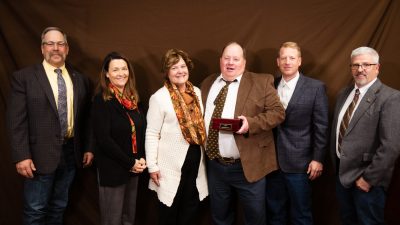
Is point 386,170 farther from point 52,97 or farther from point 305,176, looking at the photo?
point 52,97

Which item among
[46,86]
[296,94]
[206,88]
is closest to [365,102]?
[296,94]

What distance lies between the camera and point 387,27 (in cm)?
258

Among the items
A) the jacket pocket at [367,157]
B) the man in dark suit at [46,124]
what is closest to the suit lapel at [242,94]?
the jacket pocket at [367,157]

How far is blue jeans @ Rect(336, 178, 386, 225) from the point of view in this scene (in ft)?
6.94

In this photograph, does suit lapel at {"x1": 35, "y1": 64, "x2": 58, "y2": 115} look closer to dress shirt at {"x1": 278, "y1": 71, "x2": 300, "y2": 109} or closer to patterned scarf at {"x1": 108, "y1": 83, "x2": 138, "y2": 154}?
patterned scarf at {"x1": 108, "y1": 83, "x2": 138, "y2": 154}

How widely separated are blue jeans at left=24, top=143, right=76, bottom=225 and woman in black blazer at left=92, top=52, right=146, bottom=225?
37cm

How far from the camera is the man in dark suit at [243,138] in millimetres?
2322

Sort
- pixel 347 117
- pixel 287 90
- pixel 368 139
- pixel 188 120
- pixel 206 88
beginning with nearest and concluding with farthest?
1. pixel 368 139
2. pixel 347 117
3. pixel 188 120
4. pixel 287 90
5. pixel 206 88

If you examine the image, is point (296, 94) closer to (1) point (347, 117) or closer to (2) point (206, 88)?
(1) point (347, 117)

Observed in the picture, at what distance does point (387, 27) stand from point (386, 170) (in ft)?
3.70

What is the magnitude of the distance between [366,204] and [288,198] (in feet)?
1.99

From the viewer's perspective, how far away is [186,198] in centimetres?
247

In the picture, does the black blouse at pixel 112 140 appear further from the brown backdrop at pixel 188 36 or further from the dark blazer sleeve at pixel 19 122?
the brown backdrop at pixel 188 36

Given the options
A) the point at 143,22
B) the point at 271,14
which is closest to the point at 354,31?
the point at 271,14
